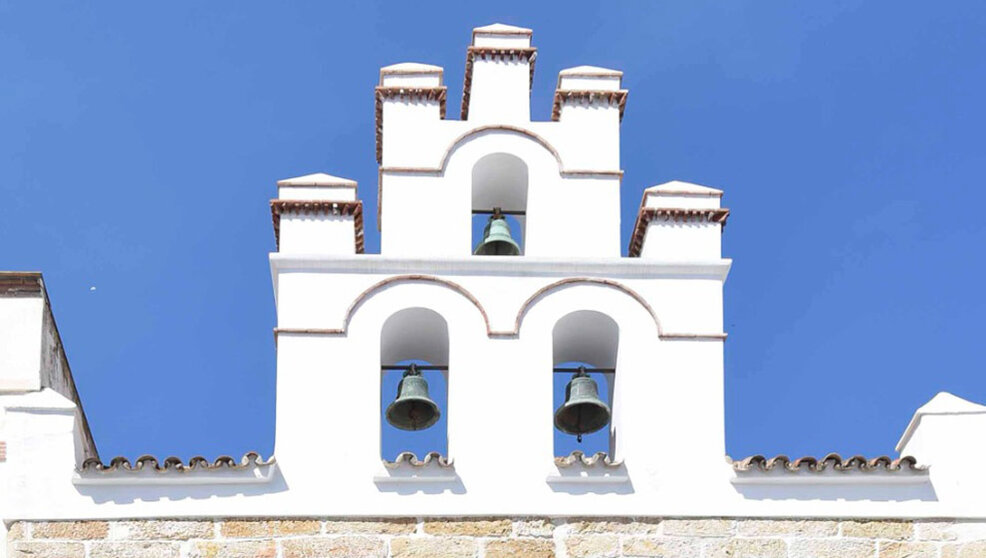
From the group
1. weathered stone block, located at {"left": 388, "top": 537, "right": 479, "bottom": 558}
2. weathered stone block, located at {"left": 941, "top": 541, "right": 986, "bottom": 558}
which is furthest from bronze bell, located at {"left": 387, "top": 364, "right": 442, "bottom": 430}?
weathered stone block, located at {"left": 941, "top": 541, "right": 986, "bottom": 558}

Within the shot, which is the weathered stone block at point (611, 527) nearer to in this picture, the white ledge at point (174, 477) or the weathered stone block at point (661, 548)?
the weathered stone block at point (661, 548)

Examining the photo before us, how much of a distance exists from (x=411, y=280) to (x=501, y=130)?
→ 1.75 meters

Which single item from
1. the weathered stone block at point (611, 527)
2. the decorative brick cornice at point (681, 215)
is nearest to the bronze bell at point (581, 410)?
the decorative brick cornice at point (681, 215)

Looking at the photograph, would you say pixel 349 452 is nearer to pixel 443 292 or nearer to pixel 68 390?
pixel 443 292

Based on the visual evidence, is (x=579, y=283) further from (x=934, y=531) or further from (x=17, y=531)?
(x=17, y=531)

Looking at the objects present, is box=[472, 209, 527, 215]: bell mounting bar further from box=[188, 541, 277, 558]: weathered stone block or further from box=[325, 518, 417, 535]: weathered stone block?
box=[188, 541, 277, 558]: weathered stone block

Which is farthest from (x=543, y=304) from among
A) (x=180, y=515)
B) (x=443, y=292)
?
(x=180, y=515)

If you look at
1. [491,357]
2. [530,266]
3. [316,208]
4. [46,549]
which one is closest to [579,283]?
[530,266]

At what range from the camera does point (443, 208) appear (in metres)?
25.5

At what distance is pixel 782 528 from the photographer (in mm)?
24031

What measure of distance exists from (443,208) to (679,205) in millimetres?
1885

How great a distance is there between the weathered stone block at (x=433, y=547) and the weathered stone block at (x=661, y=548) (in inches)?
45.3

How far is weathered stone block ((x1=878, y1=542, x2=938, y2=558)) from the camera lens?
23969 mm

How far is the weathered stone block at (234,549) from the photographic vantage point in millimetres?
23641
